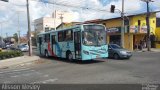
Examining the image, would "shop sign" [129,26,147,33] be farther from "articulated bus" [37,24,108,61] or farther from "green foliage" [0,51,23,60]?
"articulated bus" [37,24,108,61]

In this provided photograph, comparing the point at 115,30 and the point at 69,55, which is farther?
the point at 115,30

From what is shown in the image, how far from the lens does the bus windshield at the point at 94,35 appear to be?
2327 centimetres

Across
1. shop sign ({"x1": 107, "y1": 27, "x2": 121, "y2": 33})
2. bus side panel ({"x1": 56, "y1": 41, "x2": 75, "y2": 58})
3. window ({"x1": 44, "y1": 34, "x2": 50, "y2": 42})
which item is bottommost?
bus side panel ({"x1": 56, "y1": 41, "x2": 75, "y2": 58})

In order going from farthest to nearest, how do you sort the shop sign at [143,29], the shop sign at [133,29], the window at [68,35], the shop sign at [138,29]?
the shop sign at [143,29], the shop sign at [138,29], the shop sign at [133,29], the window at [68,35]

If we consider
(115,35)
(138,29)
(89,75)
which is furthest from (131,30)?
(89,75)

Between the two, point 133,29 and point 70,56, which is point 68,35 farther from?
point 133,29

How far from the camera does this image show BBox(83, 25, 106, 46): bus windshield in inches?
916

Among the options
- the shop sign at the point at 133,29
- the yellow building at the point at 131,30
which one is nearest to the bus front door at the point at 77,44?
the yellow building at the point at 131,30

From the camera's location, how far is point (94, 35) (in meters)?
23.6

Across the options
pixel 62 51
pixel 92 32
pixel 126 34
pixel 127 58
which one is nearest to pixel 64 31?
pixel 62 51

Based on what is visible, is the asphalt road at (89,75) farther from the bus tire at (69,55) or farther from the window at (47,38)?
the window at (47,38)

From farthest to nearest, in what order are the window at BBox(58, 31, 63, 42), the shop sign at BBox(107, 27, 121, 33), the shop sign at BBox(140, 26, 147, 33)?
the shop sign at BBox(107, 27, 121, 33)
the shop sign at BBox(140, 26, 147, 33)
the window at BBox(58, 31, 63, 42)

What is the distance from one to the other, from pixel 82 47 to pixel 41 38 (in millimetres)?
11747

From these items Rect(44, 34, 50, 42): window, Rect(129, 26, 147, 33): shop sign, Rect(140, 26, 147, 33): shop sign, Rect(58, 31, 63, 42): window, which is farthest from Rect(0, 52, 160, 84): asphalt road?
Rect(140, 26, 147, 33): shop sign
